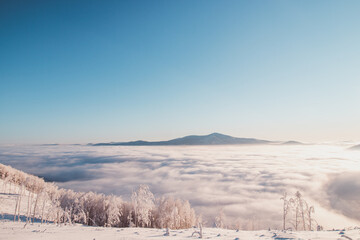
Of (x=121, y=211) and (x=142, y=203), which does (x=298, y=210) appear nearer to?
(x=142, y=203)

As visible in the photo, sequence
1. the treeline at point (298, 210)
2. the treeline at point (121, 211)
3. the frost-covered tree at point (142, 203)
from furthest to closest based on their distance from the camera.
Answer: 1. the treeline at point (121, 211)
2. the frost-covered tree at point (142, 203)
3. the treeline at point (298, 210)

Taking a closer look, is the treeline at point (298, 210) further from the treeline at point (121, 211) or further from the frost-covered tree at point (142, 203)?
the frost-covered tree at point (142, 203)

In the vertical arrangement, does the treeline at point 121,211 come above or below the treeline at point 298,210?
below

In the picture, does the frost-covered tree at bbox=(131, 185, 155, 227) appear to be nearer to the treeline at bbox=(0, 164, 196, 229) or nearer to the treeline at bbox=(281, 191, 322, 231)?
the treeline at bbox=(0, 164, 196, 229)

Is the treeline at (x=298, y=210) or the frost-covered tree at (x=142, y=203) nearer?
the treeline at (x=298, y=210)

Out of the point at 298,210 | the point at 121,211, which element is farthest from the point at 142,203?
the point at 298,210

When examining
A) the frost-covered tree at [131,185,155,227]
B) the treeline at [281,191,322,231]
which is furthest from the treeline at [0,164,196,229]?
the treeline at [281,191,322,231]

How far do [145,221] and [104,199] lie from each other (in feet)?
30.5

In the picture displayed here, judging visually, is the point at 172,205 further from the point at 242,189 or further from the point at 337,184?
the point at 337,184

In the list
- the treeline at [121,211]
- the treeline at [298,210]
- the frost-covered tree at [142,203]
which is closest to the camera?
the treeline at [298,210]

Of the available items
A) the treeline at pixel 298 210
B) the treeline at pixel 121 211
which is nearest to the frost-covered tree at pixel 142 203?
the treeline at pixel 121 211

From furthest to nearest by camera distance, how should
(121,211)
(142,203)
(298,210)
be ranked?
(121,211) → (298,210) → (142,203)

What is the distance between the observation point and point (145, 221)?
29969 millimetres

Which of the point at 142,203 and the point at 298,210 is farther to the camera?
the point at 298,210
